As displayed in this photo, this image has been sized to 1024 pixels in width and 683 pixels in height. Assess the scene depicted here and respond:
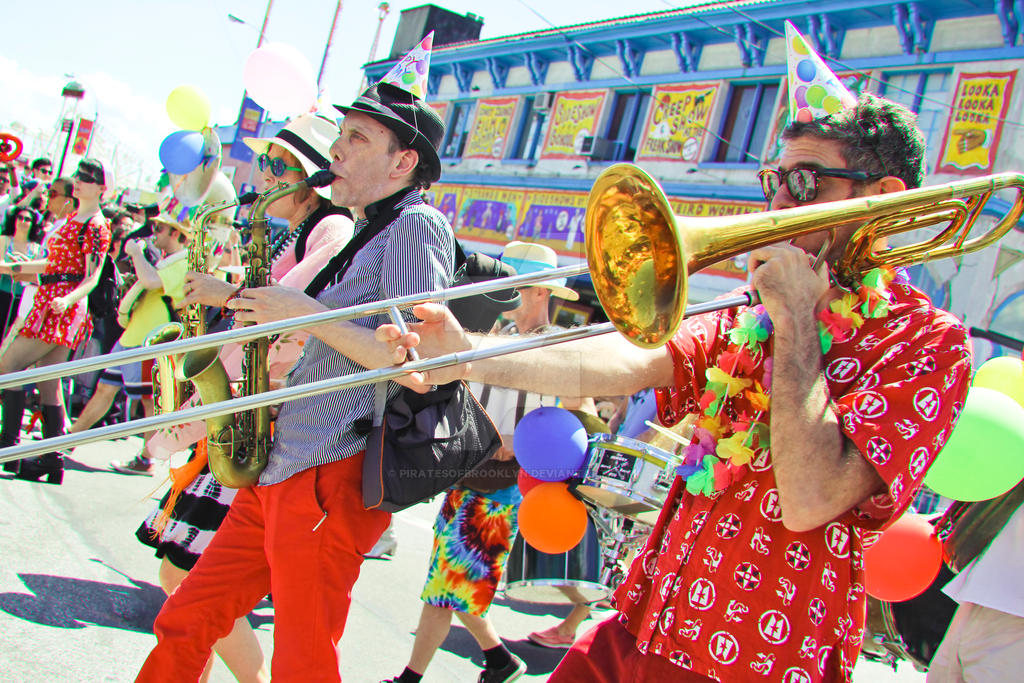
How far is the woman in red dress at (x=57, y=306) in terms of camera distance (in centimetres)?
556

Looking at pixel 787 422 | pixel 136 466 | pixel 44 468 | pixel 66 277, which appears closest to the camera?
pixel 787 422

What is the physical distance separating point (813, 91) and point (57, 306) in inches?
206

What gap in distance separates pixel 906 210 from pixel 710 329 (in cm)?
55

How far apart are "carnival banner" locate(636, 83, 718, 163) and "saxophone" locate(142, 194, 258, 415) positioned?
11.2 metres

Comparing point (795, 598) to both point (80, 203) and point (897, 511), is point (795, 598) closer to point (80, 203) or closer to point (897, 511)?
point (897, 511)

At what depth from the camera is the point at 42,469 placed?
18.0ft

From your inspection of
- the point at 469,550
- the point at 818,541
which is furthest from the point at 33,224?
the point at 818,541

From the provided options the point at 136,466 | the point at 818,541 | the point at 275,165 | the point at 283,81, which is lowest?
the point at 136,466

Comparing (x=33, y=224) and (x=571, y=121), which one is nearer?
(x=33, y=224)

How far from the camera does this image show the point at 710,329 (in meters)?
2.06

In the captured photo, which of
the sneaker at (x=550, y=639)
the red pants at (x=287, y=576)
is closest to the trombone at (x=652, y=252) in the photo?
the red pants at (x=287, y=576)

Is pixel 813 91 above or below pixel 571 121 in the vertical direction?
below

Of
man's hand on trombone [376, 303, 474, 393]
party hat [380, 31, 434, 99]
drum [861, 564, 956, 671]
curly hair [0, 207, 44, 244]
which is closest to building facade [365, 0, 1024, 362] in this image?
party hat [380, 31, 434, 99]

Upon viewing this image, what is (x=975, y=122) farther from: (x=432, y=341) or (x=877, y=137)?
(x=432, y=341)
